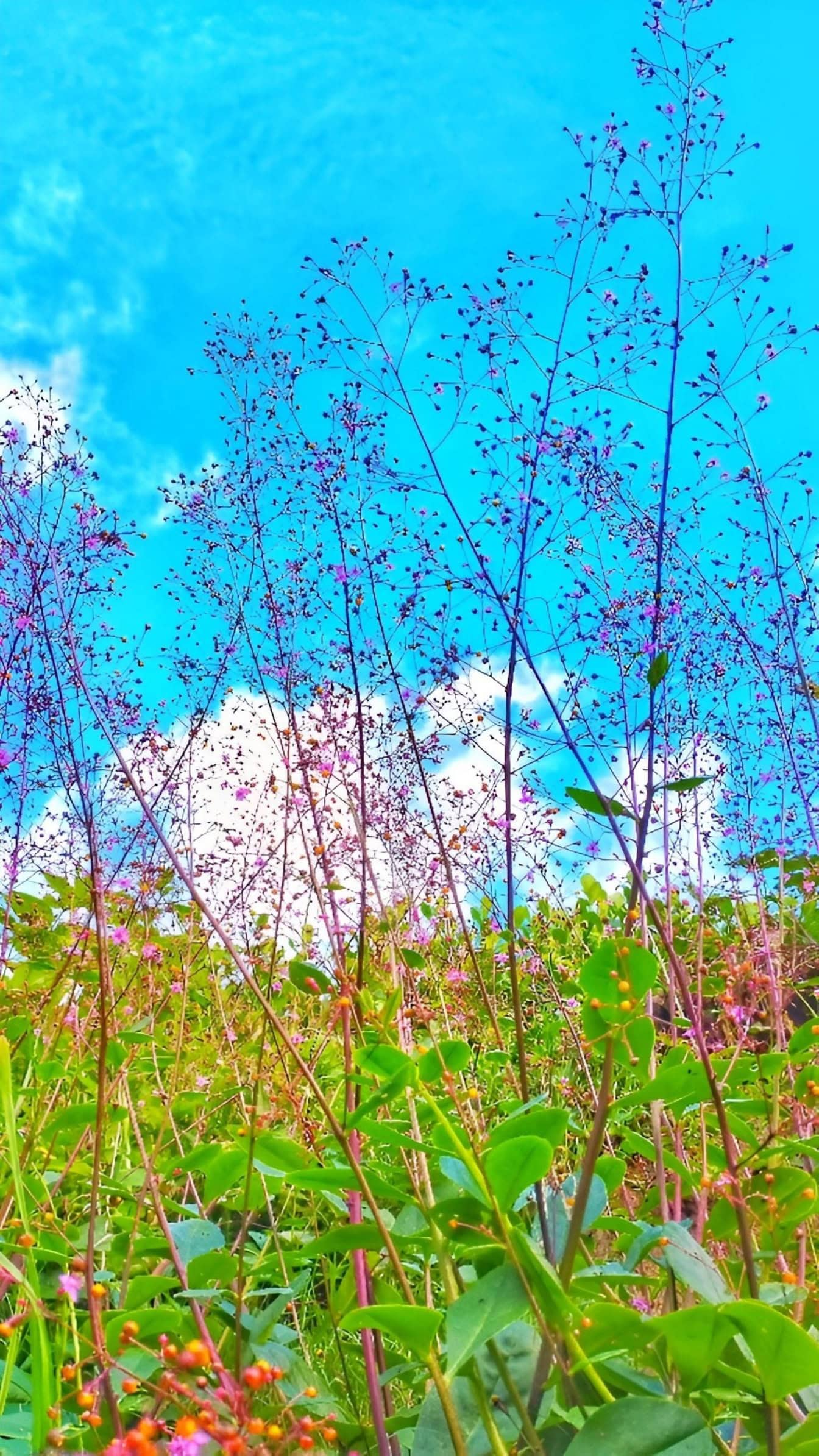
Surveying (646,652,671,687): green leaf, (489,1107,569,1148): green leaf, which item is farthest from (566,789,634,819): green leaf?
(489,1107,569,1148): green leaf

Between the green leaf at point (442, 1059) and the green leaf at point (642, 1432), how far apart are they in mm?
390

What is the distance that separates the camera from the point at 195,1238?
5.15 feet

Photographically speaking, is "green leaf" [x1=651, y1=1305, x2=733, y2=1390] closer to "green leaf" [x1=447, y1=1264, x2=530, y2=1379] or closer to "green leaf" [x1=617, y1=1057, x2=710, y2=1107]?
"green leaf" [x1=447, y1=1264, x2=530, y2=1379]

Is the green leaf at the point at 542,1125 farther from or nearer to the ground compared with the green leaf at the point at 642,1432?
farther from the ground

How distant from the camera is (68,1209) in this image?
293 cm

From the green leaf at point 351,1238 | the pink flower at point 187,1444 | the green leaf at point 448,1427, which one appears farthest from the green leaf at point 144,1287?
the pink flower at point 187,1444

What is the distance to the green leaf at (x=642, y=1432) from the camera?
42.0 inches

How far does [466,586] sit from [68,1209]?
2.01 m

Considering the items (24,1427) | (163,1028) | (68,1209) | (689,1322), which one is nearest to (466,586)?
(689,1322)

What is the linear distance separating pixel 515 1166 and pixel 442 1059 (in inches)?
10.3

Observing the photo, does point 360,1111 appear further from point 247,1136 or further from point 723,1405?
point 723,1405

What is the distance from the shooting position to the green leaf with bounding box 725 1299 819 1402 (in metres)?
1.05

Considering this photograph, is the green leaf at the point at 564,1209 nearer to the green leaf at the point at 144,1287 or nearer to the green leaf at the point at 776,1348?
the green leaf at the point at 776,1348

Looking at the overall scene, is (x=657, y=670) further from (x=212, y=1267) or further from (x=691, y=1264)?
(x=212, y=1267)
